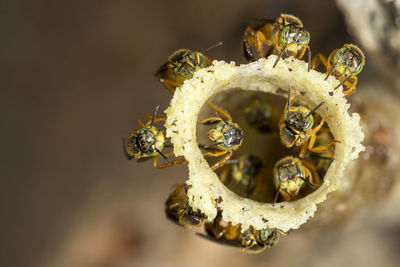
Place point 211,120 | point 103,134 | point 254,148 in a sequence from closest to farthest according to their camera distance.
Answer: point 211,120, point 254,148, point 103,134

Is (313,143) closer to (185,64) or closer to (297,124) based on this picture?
(297,124)

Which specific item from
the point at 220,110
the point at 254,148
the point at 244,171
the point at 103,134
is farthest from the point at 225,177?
the point at 103,134

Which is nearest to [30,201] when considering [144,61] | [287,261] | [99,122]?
[99,122]

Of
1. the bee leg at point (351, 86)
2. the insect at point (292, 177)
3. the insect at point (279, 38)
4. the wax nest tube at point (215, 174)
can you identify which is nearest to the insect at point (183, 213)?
the wax nest tube at point (215, 174)

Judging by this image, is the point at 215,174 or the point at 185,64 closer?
the point at 215,174

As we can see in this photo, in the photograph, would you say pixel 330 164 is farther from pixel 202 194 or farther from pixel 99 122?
pixel 99 122

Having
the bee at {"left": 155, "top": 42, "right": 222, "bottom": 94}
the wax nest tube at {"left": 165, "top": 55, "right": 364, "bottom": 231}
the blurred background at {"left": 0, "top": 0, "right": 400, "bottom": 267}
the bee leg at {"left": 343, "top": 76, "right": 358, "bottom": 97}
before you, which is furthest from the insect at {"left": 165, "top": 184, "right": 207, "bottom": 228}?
the blurred background at {"left": 0, "top": 0, "right": 400, "bottom": 267}

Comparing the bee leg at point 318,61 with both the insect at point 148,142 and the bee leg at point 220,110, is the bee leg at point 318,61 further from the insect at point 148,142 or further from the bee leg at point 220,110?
the insect at point 148,142
